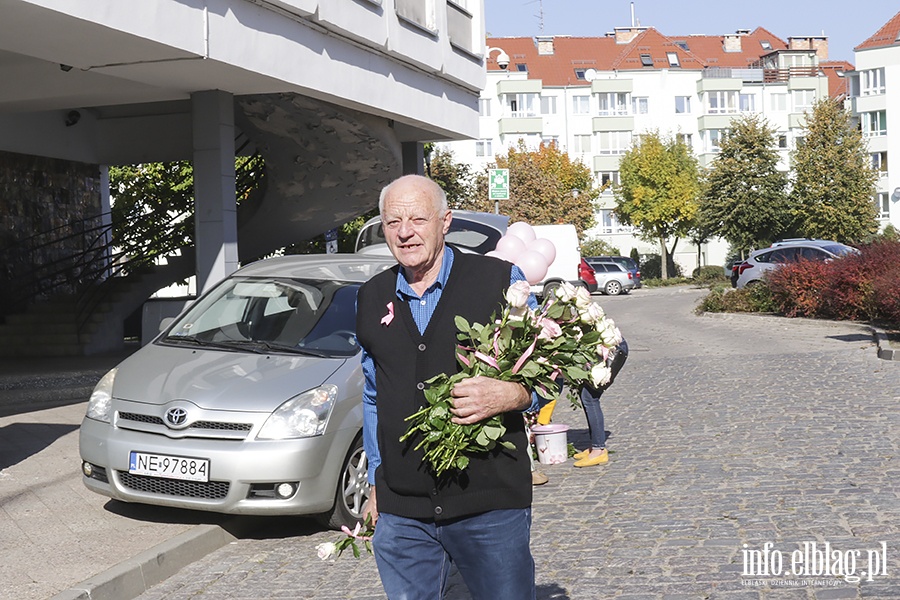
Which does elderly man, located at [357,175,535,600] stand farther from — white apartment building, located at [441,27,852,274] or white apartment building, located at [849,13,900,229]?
white apartment building, located at [441,27,852,274]

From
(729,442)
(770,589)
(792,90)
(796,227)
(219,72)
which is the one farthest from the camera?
(792,90)

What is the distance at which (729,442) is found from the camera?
1059 cm

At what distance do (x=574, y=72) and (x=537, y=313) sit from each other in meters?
93.7

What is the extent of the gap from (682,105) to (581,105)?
801cm

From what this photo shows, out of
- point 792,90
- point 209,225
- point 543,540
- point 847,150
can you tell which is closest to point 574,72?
point 792,90

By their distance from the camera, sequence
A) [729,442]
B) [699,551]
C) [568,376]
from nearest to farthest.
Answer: [568,376], [699,551], [729,442]

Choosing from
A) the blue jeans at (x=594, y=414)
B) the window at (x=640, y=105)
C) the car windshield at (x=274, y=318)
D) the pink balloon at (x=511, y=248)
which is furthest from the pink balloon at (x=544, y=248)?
the window at (x=640, y=105)

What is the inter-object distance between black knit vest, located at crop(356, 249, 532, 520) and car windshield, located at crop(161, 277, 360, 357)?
431 cm

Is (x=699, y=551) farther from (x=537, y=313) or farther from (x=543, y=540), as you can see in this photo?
(x=537, y=313)

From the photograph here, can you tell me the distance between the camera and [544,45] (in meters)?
98.2

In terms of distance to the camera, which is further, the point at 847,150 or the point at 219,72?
the point at 847,150

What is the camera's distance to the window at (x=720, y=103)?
92.5 m

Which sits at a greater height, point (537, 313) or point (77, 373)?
point (537, 313)

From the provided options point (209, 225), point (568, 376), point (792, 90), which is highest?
point (792, 90)
